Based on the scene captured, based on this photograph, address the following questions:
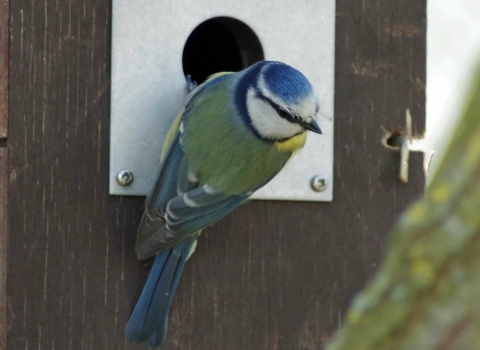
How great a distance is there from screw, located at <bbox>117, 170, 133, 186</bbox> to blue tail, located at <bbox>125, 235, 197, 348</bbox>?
0.51 feet

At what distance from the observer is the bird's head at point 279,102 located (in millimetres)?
1580

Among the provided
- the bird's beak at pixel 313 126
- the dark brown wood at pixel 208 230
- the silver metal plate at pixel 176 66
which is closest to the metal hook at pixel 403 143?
the dark brown wood at pixel 208 230

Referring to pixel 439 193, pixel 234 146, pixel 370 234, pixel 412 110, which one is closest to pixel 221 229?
pixel 234 146

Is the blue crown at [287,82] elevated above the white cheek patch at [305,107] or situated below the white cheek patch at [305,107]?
above

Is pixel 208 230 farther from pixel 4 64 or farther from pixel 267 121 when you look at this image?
pixel 4 64

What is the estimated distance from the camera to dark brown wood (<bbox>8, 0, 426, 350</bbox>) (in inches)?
59.8

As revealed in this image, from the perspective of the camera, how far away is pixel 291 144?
166 centimetres

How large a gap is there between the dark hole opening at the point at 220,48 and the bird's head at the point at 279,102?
131 mm

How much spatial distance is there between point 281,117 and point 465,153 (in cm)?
117

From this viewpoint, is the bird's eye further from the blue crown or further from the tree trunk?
the tree trunk

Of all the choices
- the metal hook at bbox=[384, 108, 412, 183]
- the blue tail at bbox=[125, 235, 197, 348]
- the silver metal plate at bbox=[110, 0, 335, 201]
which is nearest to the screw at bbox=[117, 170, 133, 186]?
the silver metal plate at bbox=[110, 0, 335, 201]

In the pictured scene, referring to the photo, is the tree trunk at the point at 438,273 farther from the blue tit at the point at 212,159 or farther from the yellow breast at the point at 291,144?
the yellow breast at the point at 291,144

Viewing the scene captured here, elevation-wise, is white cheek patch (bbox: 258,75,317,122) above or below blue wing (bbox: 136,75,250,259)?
above

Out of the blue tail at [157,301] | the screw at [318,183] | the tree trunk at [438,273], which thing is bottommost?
the blue tail at [157,301]
